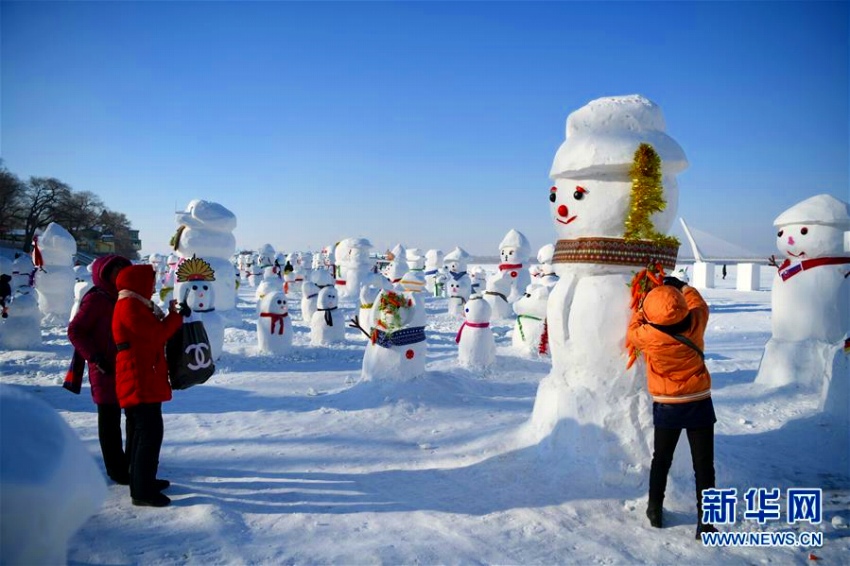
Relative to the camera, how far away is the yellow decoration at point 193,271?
8.30 metres

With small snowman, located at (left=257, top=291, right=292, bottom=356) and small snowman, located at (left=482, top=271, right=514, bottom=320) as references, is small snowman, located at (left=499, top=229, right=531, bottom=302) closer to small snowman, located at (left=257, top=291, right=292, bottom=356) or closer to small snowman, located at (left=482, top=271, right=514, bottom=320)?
small snowman, located at (left=482, top=271, right=514, bottom=320)

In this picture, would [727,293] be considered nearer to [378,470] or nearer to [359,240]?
[359,240]

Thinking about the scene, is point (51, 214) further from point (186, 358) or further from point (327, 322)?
point (186, 358)

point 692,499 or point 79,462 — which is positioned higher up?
point 79,462

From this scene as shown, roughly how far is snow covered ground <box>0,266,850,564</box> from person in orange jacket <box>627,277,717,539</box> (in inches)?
22.9

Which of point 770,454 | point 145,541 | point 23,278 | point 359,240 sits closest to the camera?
point 145,541

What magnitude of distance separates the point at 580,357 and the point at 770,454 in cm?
224

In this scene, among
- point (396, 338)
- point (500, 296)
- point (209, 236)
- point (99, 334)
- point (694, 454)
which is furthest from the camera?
point (500, 296)

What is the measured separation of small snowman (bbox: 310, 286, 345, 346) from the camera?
1104 cm

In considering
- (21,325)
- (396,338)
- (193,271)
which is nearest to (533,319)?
(396,338)

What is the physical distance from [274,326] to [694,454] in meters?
8.05

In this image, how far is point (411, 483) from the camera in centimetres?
409

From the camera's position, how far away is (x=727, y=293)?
21.5 metres

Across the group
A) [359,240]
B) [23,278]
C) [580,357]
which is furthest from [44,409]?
[359,240]
